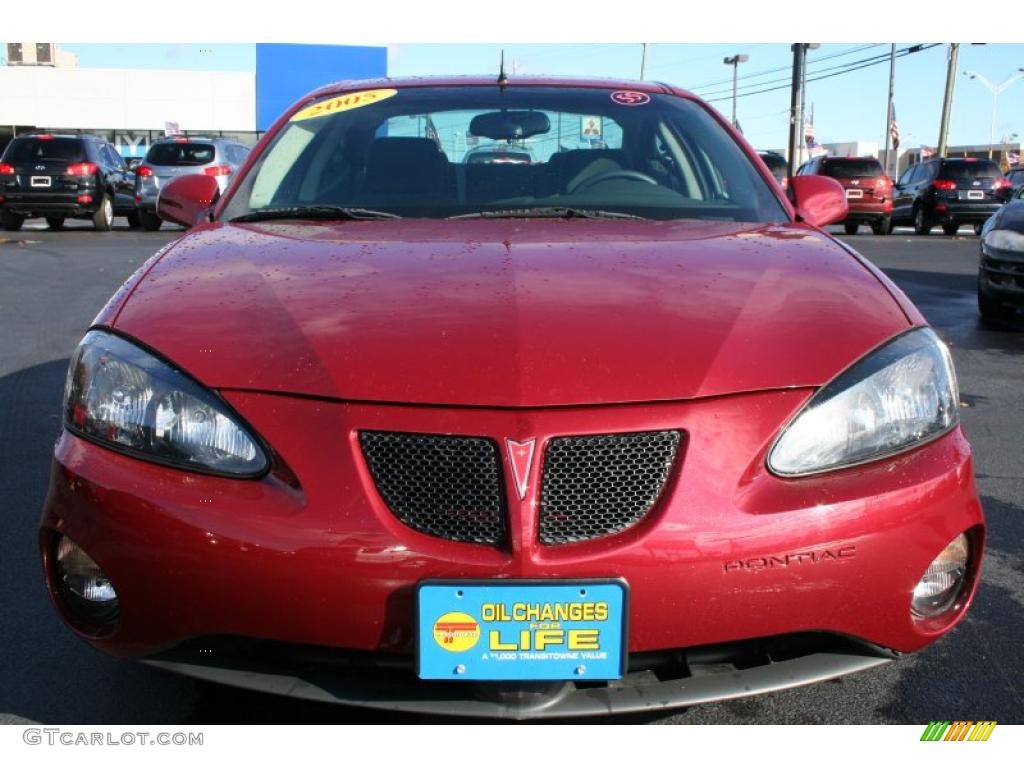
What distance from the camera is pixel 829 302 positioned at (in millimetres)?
2166

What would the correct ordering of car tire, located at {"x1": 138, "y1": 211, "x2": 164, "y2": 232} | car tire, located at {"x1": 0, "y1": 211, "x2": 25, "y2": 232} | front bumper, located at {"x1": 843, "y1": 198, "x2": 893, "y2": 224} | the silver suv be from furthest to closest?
front bumper, located at {"x1": 843, "y1": 198, "x2": 893, "y2": 224}
the silver suv
car tire, located at {"x1": 138, "y1": 211, "x2": 164, "y2": 232}
car tire, located at {"x1": 0, "y1": 211, "x2": 25, "y2": 232}

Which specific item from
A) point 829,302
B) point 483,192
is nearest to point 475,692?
point 829,302

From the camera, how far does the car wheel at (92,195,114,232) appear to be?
1847 cm

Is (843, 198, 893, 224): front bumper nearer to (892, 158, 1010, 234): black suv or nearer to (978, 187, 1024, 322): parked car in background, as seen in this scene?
(892, 158, 1010, 234): black suv

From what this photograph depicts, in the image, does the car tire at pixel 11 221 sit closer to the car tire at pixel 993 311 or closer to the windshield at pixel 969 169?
the car tire at pixel 993 311

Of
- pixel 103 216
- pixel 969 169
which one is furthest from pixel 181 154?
pixel 969 169

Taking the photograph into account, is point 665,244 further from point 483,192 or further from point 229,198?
point 229,198

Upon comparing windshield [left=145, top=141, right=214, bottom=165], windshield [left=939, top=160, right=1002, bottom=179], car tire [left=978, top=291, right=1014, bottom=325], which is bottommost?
car tire [left=978, top=291, right=1014, bottom=325]

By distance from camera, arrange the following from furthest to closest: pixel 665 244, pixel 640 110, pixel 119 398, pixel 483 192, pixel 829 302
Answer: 1. pixel 640 110
2. pixel 483 192
3. pixel 665 244
4. pixel 829 302
5. pixel 119 398

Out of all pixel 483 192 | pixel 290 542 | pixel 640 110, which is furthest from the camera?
pixel 640 110

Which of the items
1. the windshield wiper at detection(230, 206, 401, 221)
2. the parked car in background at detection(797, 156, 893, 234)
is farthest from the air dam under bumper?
the parked car in background at detection(797, 156, 893, 234)

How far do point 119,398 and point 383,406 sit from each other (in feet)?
1.76

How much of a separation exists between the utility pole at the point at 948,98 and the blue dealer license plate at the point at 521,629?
119 ft

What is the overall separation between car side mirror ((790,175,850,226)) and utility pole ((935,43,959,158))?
34.1 metres
